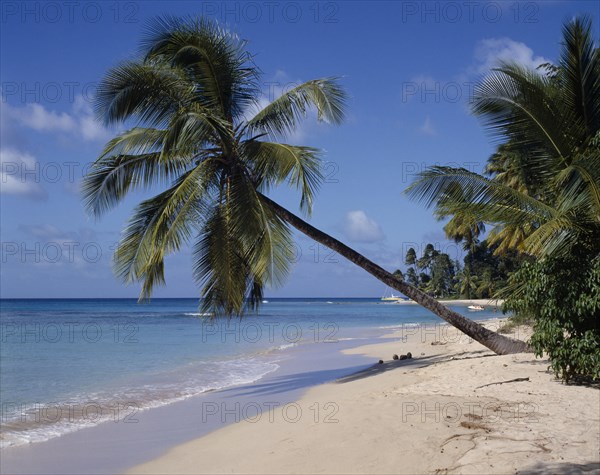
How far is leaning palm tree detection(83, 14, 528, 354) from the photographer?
9.35 m

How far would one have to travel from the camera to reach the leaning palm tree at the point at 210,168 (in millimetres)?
9352

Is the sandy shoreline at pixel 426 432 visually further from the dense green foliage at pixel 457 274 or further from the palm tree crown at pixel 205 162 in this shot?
the dense green foliage at pixel 457 274

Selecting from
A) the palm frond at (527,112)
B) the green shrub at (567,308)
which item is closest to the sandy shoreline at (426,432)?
the green shrub at (567,308)

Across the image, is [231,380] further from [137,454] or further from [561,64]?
[561,64]

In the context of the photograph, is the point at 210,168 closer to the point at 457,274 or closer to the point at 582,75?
the point at 582,75

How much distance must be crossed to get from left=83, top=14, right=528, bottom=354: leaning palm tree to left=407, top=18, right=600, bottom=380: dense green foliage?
2.81m

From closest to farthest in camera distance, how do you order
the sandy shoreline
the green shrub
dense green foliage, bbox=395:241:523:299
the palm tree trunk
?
the sandy shoreline < the green shrub < the palm tree trunk < dense green foliage, bbox=395:241:523:299

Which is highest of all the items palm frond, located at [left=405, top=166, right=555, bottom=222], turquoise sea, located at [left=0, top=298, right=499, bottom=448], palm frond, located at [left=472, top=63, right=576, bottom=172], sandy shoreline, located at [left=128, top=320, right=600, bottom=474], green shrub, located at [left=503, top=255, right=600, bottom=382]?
palm frond, located at [left=472, top=63, right=576, bottom=172]

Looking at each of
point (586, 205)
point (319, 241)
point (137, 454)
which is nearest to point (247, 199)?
point (319, 241)

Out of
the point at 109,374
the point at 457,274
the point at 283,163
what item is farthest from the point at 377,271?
the point at 457,274

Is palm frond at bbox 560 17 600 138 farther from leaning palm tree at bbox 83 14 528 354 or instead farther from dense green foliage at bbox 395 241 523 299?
dense green foliage at bbox 395 241 523 299

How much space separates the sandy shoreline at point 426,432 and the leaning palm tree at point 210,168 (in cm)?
229

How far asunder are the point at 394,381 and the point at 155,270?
5033mm

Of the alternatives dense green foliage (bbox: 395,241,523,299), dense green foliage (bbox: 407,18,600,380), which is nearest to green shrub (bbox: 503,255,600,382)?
dense green foliage (bbox: 407,18,600,380)
